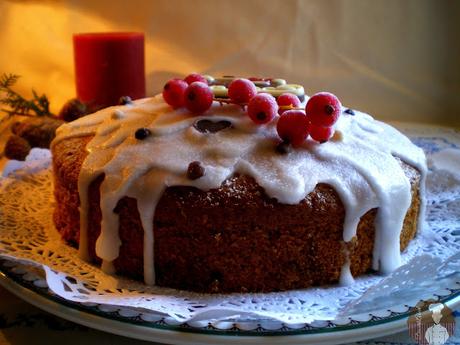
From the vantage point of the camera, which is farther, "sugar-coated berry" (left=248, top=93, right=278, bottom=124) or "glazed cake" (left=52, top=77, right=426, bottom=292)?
"sugar-coated berry" (left=248, top=93, right=278, bottom=124)

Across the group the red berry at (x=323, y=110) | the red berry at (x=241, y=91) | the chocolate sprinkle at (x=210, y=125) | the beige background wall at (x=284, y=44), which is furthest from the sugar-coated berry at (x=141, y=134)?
the beige background wall at (x=284, y=44)

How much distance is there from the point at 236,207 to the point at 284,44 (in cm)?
173

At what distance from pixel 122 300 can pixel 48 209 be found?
0.66m

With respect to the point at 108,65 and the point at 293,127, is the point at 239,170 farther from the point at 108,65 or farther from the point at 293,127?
the point at 108,65

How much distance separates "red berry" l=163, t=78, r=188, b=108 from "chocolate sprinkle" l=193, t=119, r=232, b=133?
0.39 ft

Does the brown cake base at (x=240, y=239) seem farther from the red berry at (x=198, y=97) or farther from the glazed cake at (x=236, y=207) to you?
the red berry at (x=198, y=97)

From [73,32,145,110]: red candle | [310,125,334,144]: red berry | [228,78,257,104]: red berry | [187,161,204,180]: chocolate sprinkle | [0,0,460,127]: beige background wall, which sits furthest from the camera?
[0,0,460,127]: beige background wall

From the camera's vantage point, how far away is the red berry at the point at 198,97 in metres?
1.48

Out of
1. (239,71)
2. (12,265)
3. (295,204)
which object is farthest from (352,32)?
(12,265)

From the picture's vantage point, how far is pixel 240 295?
130 centimetres

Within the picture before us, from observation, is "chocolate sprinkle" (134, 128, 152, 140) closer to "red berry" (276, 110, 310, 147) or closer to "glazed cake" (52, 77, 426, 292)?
"glazed cake" (52, 77, 426, 292)

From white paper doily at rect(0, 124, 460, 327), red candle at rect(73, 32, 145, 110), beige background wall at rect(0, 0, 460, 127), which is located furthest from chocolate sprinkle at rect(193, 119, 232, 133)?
beige background wall at rect(0, 0, 460, 127)

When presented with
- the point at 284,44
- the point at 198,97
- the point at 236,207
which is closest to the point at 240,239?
the point at 236,207

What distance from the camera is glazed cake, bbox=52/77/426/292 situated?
1.28 meters
